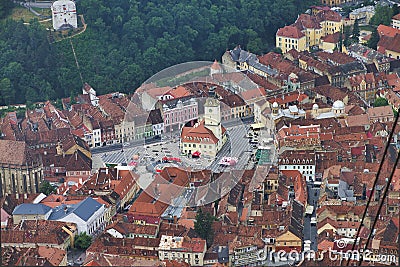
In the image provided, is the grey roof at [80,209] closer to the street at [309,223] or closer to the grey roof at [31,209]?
the grey roof at [31,209]

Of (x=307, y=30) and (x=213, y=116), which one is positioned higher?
(x=307, y=30)

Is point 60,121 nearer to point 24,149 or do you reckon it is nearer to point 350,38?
point 24,149

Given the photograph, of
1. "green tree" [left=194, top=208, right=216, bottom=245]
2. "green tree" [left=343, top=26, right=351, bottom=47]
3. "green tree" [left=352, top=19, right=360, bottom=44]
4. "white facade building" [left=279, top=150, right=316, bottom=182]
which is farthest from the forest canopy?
"green tree" [left=194, top=208, right=216, bottom=245]

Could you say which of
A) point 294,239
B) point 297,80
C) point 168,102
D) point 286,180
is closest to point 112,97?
point 168,102

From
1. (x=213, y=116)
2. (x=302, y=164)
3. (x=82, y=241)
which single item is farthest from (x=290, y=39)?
(x=82, y=241)

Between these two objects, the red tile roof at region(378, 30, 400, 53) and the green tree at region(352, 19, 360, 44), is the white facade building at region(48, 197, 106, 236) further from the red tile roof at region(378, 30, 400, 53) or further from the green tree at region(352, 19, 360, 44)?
the green tree at region(352, 19, 360, 44)

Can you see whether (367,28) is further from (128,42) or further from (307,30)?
(128,42)
